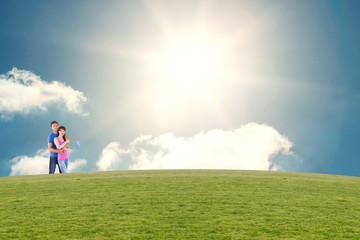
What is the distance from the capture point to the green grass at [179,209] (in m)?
10.6

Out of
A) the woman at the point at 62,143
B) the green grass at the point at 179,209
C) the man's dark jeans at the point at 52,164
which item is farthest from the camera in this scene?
the man's dark jeans at the point at 52,164

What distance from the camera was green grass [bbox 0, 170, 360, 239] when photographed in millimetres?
10578

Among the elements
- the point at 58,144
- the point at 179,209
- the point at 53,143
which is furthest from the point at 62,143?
the point at 179,209

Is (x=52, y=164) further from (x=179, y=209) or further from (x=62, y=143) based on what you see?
(x=179, y=209)

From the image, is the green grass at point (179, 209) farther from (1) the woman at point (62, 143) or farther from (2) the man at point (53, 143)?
(2) the man at point (53, 143)

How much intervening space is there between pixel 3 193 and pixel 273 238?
1030cm

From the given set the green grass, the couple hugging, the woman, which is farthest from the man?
the green grass

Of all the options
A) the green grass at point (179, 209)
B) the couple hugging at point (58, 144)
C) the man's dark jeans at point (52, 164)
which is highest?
the couple hugging at point (58, 144)

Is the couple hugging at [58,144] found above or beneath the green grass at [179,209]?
above

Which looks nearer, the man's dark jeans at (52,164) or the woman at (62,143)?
the woman at (62,143)

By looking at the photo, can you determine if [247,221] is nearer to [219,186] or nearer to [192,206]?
[192,206]

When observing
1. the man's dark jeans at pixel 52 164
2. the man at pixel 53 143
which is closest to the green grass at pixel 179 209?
the man at pixel 53 143

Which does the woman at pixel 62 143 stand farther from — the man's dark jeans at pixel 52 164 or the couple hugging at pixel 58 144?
the man's dark jeans at pixel 52 164

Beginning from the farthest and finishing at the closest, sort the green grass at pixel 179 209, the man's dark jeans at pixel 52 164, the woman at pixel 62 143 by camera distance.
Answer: the man's dark jeans at pixel 52 164
the woman at pixel 62 143
the green grass at pixel 179 209
